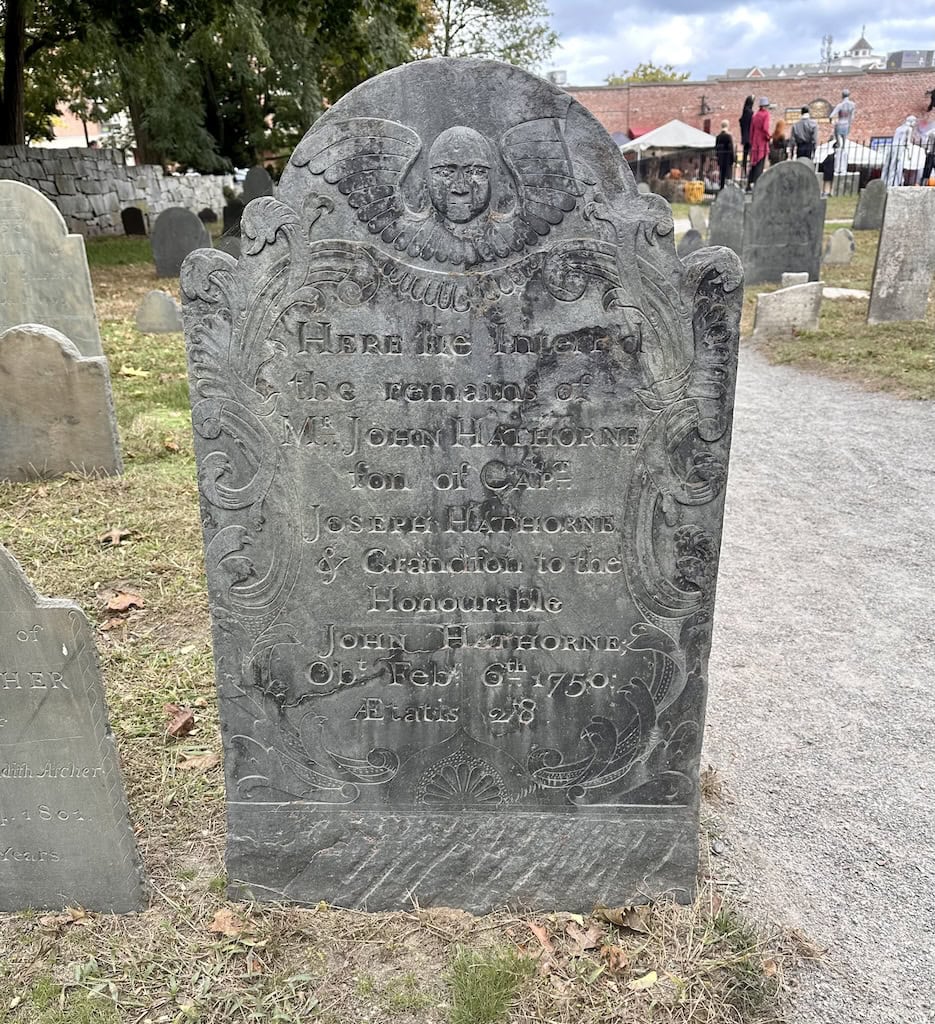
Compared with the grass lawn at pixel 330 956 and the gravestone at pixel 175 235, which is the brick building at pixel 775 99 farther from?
the grass lawn at pixel 330 956

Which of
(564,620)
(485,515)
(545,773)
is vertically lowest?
(545,773)

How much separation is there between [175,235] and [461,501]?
13351mm

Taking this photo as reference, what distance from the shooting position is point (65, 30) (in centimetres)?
1873

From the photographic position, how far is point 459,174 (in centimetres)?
208

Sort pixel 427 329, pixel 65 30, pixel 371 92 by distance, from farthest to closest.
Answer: pixel 65 30 → pixel 427 329 → pixel 371 92

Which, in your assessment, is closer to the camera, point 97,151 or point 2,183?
point 2,183

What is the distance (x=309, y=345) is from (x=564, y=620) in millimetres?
1035

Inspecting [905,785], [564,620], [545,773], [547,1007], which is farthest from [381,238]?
[905,785]

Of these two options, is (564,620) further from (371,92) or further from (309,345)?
(371,92)

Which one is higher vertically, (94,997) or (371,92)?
(371,92)

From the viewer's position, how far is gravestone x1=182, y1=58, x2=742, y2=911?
2111 mm

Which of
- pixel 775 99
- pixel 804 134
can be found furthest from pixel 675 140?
pixel 775 99

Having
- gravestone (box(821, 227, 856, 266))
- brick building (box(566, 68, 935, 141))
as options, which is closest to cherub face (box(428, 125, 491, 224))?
gravestone (box(821, 227, 856, 266))

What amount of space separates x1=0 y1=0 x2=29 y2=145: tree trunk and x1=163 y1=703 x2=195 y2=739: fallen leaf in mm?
17878
